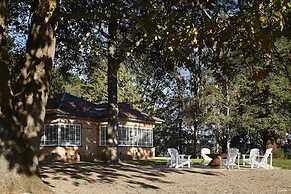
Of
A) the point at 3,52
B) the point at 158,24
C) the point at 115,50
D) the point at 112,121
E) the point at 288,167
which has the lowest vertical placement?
the point at 288,167

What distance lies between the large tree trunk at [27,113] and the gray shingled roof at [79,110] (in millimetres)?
18905

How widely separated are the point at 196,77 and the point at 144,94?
39.4m

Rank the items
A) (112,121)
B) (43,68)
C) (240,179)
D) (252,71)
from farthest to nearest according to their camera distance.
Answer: (112,121) → (240,179) → (43,68) → (252,71)

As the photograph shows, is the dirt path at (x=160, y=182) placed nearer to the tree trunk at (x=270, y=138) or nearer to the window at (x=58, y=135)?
the window at (x=58, y=135)

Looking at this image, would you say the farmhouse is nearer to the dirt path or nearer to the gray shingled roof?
the gray shingled roof

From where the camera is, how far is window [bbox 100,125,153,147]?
32156 millimetres

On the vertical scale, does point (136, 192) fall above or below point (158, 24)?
below

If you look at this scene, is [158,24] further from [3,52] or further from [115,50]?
[115,50]

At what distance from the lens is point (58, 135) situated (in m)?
28.8

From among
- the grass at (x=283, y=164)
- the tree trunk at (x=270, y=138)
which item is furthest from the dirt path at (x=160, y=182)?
the tree trunk at (x=270, y=138)

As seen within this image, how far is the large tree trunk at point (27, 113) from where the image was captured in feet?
30.2

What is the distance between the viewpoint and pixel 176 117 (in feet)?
157

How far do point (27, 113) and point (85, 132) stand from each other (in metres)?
21.4

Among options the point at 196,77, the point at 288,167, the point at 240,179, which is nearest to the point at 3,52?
the point at 196,77
